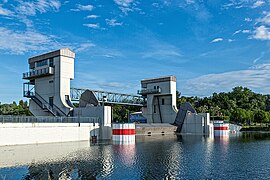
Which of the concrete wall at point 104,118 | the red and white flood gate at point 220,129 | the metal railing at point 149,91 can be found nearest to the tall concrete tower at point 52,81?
the concrete wall at point 104,118

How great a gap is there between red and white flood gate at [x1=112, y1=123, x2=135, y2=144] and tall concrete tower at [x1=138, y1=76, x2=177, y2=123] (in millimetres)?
35454

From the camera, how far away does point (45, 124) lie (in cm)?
4862

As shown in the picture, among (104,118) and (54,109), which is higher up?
(54,109)

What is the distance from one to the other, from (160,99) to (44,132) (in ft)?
153

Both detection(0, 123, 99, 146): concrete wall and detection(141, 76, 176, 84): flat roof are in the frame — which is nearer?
detection(0, 123, 99, 146): concrete wall

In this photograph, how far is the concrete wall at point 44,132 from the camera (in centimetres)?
4350

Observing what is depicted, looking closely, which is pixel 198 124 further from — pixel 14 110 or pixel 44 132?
pixel 14 110

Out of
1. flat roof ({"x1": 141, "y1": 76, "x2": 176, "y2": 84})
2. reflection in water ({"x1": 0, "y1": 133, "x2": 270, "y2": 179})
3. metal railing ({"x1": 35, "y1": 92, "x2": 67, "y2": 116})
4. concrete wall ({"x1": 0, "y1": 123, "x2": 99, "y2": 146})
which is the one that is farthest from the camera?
flat roof ({"x1": 141, "y1": 76, "x2": 176, "y2": 84})

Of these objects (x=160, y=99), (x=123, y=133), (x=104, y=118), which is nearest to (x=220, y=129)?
(x=160, y=99)

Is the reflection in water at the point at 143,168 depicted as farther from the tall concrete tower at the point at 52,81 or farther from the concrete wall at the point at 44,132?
the tall concrete tower at the point at 52,81

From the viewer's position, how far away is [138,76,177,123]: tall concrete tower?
8644 cm

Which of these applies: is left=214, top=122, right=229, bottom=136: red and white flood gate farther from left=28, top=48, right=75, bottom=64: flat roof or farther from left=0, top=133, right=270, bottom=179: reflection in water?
left=0, top=133, right=270, bottom=179: reflection in water

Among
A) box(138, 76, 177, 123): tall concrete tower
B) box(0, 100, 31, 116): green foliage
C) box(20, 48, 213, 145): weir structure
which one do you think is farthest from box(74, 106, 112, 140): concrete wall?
box(0, 100, 31, 116): green foliage

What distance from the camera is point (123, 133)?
51.5m
